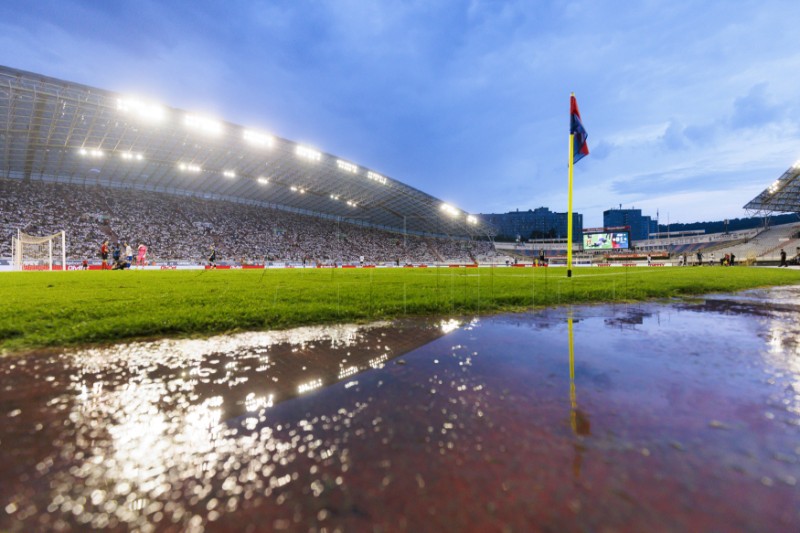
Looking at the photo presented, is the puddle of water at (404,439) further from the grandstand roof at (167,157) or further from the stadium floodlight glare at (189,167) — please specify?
the stadium floodlight glare at (189,167)

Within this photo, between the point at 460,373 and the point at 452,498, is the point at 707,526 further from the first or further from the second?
the point at 460,373

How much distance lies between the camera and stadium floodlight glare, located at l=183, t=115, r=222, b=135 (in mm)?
27047

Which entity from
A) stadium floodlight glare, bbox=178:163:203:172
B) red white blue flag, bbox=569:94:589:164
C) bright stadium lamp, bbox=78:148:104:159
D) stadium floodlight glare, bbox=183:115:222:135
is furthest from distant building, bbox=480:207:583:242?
red white blue flag, bbox=569:94:589:164

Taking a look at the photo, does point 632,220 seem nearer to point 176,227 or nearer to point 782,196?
point 782,196

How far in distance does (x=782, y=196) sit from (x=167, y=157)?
80295mm

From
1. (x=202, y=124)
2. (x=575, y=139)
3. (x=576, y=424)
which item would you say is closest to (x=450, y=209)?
(x=202, y=124)

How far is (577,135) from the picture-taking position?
42.5 feet

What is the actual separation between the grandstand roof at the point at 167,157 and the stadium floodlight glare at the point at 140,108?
0.06 m

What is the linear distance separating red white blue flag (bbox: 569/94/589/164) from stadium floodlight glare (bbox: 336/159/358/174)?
1132 inches

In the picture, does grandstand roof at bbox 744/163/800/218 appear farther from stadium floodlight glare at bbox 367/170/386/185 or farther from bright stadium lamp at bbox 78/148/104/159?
bright stadium lamp at bbox 78/148/104/159

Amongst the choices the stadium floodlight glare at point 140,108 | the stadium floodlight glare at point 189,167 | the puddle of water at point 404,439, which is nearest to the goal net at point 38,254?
the stadium floodlight glare at point 140,108

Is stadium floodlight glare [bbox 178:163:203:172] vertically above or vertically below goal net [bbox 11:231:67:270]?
above

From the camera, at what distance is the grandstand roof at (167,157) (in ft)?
79.5

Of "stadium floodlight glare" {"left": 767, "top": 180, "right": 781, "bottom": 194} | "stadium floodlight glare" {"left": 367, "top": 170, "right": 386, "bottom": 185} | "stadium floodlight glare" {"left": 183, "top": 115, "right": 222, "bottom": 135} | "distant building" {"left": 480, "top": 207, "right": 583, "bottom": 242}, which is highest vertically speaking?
"distant building" {"left": 480, "top": 207, "right": 583, "bottom": 242}
